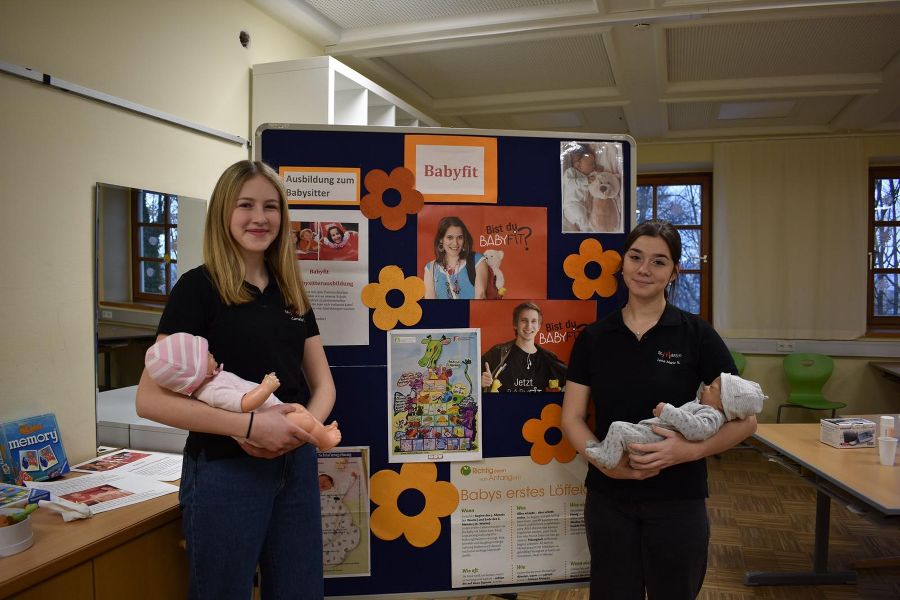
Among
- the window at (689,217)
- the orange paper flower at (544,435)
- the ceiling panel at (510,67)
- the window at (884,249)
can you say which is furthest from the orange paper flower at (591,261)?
the window at (884,249)

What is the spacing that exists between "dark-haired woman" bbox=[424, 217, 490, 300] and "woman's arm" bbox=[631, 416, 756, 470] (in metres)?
0.64

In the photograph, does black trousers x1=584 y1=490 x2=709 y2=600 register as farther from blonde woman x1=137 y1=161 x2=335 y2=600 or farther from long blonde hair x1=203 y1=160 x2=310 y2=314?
long blonde hair x1=203 y1=160 x2=310 y2=314

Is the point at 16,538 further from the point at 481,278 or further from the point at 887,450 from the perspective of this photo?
the point at 887,450

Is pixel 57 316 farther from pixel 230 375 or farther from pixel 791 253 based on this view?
pixel 791 253

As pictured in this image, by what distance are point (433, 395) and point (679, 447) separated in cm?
70

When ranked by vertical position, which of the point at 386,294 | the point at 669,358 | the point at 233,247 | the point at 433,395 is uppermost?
the point at 233,247

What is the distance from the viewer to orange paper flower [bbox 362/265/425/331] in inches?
72.0

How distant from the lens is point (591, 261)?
1.92 metres

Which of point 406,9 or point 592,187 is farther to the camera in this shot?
point 406,9

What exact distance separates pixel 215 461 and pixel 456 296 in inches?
31.9

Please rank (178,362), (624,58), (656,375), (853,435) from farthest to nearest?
(624,58) → (853,435) → (656,375) → (178,362)

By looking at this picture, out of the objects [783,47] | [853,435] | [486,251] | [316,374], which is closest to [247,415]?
[316,374]

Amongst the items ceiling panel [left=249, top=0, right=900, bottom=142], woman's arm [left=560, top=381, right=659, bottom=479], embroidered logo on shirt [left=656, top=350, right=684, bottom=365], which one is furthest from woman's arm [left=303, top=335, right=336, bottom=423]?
ceiling panel [left=249, top=0, right=900, bottom=142]

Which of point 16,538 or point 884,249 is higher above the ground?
point 884,249
